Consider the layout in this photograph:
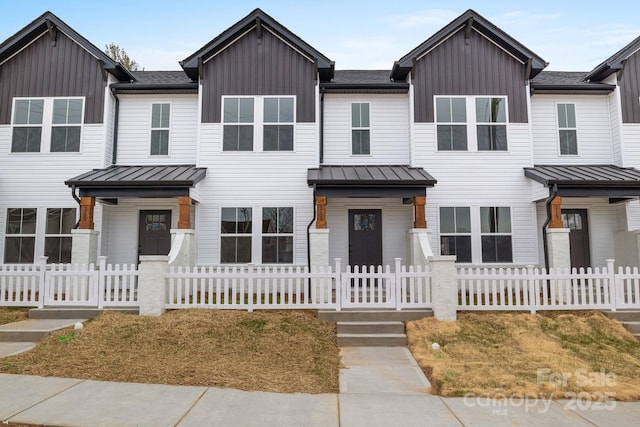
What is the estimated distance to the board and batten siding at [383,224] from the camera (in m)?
12.9

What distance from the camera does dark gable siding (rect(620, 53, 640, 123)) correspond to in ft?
43.5

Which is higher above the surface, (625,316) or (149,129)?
(149,129)

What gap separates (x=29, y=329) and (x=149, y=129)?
7345 millimetres

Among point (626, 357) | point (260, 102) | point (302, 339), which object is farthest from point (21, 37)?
point (626, 357)

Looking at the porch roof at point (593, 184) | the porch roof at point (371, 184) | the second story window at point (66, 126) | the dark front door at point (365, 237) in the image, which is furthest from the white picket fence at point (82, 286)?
the porch roof at point (593, 184)

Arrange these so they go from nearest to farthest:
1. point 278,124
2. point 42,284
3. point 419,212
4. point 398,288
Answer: point 398,288
point 42,284
point 419,212
point 278,124

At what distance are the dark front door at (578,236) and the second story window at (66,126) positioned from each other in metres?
15.9

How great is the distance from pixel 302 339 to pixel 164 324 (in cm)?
288

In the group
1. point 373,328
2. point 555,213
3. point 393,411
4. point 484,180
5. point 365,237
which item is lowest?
point 393,411

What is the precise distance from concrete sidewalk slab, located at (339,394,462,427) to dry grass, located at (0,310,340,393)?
64cm

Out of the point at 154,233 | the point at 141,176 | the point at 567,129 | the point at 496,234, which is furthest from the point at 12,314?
the point at 567,129

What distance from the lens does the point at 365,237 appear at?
1298cm

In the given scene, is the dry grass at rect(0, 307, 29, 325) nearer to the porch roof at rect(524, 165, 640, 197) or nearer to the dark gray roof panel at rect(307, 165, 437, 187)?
the dark gray roof panel at rect(307, 165, 437, 187)

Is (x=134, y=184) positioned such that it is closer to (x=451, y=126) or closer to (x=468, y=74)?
(x=451, y=126)
